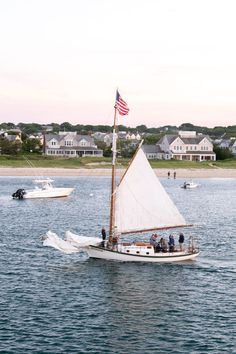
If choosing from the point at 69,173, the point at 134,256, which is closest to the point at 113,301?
the point at 134,256

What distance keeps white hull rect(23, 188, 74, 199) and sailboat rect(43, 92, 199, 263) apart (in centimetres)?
6409

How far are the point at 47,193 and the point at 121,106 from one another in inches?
2731

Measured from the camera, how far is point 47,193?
403 feet

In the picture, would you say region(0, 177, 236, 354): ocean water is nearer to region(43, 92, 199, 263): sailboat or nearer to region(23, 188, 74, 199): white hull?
region(43, 92, 199, 263): sailboat

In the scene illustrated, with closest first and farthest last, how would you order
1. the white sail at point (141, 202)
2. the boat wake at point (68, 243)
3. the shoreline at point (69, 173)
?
the boat wake at point (68, 243) < the white sail at point (141, 202) < the shoreline at point (69, 173)

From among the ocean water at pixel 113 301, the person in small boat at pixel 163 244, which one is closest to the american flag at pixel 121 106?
the person in small boat at pixel 163 244

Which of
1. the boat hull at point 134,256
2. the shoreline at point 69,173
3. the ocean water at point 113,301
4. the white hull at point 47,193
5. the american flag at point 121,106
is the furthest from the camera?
the shoreline at point 69,173

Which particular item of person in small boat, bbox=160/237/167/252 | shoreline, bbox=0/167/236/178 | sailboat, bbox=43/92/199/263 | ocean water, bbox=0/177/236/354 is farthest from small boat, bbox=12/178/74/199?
person in small boat, bbox=160/237/167/252

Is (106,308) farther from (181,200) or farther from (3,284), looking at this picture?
(181,200)

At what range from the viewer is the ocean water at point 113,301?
35.6m

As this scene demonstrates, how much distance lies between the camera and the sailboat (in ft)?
182

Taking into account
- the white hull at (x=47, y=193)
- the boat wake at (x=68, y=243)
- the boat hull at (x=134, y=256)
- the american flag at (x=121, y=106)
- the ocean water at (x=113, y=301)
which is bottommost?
the ocean water at (x=113, y=301)

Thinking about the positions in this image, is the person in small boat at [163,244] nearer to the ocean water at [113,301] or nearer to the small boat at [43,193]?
the ocean water at [113,301]

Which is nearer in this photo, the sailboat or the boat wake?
the sailboat
